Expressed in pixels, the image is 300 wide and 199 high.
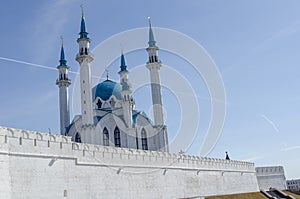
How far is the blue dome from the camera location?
37094 mm

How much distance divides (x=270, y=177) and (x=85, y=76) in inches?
1070

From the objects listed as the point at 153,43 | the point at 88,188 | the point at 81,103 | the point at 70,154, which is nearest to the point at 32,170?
the point at 70,154

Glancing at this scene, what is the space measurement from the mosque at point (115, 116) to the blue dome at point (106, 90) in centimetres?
97

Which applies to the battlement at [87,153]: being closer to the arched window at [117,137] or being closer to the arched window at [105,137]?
the arched window at [117,137]

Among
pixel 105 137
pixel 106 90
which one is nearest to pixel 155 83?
pixel 105 137

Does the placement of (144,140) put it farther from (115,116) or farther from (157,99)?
(157,99)

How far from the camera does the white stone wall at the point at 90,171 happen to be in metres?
13.2

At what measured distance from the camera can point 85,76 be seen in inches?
1158

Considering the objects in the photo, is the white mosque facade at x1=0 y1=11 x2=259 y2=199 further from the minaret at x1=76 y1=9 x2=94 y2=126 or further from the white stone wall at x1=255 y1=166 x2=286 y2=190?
the white stone wall at x1=255 y1=166 x2=286 y2=190

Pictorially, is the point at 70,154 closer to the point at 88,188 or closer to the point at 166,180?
the point at 88,188

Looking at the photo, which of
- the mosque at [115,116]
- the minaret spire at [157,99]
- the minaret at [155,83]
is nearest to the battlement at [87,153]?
the minaret spire at [157,99]

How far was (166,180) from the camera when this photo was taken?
914 inches

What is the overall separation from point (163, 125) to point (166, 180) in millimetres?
9217

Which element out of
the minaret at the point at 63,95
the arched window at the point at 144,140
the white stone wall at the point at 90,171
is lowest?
the white stone wall at the point at 90,171
